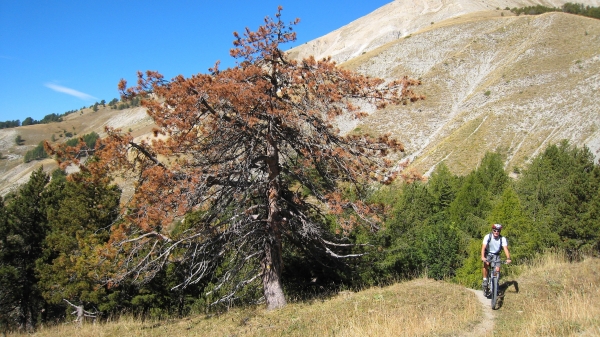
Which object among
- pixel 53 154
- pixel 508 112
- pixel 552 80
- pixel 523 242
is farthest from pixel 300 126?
pixel 552 80

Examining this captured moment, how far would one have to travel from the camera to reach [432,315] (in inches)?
274

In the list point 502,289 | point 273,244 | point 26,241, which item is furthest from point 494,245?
point 26,241

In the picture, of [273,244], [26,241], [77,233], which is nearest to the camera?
[273,244]

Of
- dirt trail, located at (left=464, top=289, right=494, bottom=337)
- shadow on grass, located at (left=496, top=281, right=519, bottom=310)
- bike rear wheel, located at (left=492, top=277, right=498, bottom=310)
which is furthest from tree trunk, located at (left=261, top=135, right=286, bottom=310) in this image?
shadow on grass, located at (left=496, top=281, right=519, bottom=310)

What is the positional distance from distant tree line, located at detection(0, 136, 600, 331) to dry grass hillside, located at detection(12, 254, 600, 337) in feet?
7.19

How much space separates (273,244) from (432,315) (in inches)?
181

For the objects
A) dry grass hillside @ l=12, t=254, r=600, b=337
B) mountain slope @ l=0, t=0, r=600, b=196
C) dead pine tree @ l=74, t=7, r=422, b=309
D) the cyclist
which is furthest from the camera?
mountain slope @ l=0, t=0, r=600, b=196

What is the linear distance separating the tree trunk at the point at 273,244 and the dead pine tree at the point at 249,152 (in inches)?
1.1

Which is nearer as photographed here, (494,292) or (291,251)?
(494,292)

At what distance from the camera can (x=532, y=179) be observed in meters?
29.9

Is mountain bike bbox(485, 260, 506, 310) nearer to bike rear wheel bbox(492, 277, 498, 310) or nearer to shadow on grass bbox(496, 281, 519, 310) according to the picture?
bike rear wheel bbox(492, 277, 498, 310)

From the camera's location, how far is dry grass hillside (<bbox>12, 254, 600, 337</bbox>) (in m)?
6.01

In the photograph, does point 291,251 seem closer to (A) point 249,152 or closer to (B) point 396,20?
(A) point 249,152

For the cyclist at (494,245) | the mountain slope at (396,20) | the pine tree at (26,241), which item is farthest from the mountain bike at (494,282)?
the mountain slope at (396,20)
